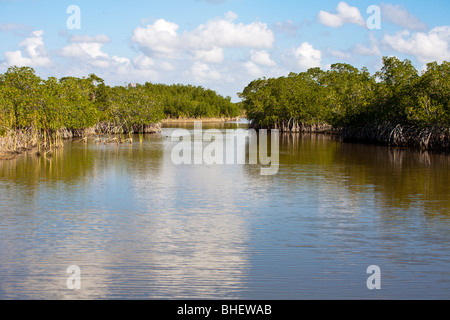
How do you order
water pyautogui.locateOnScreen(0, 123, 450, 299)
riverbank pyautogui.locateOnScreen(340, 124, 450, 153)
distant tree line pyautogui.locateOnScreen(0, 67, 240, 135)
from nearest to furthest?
1. water pyautogui.locateOnScreen(0, 123, 450, 299)
2. distant tree line pyautogui.locateOnScreen(0, 67, 240, 135)
3. riverbank pyautogui.locateOnScreen(340, 124, 450, 153)

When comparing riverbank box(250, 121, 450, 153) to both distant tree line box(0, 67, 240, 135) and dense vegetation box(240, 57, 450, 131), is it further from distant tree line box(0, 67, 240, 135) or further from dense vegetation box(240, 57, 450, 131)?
distant tree line box(0, 67, 240, 135)

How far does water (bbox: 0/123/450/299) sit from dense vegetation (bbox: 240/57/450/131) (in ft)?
59.5

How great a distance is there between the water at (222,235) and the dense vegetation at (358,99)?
18.1 m

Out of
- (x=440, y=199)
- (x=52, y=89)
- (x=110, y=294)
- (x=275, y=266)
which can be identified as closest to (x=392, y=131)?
(x=440, y=199)

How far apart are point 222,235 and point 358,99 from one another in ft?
155

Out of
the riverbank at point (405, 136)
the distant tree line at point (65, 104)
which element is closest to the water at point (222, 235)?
the distant tree line at point (65, 104)

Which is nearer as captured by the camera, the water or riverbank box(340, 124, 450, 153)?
the water

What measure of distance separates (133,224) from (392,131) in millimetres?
37070

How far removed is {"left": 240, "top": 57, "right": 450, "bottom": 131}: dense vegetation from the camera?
39.7 metres

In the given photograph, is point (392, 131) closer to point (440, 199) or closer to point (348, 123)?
point (348, 123)

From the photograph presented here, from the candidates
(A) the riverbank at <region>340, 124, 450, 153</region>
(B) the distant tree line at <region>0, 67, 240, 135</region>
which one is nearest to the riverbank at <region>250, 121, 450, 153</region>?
(A) the riverbank at <region>340, 124, 450, 153</region>

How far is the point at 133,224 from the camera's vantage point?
13641 mm

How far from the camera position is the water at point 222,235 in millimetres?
8875
